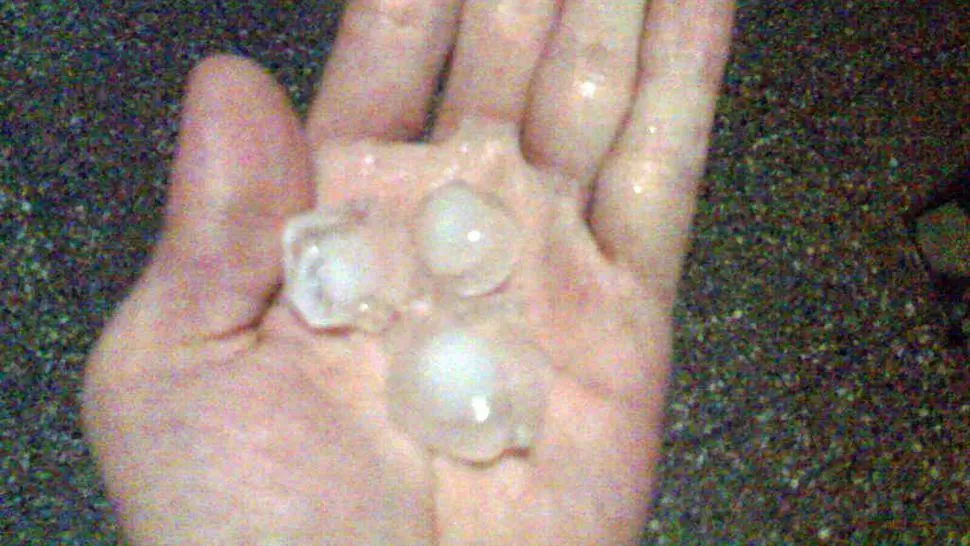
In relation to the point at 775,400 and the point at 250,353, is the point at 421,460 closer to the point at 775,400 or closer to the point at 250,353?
the point at 250,353

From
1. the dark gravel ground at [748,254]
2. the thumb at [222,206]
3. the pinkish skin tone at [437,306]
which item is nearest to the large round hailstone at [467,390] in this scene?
the pinkish skin tone at [437,306]

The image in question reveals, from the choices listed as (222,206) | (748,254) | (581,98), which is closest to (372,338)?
(222,206)

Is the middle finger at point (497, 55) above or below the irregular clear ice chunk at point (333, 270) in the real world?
above

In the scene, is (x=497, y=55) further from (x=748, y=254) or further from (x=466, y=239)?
(x=748, y=254)

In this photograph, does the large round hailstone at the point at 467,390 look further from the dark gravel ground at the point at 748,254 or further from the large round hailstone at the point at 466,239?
the dark gravel ground at the point at 748,254

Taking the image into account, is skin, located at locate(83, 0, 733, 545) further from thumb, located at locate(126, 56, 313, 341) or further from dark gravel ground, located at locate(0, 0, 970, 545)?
dark gravel ground, located at locate(0, 0, 970, 545)

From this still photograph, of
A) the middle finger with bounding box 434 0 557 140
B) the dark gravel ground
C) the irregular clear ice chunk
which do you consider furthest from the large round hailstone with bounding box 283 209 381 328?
the dark gravel ground

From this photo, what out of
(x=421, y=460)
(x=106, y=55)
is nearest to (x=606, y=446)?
(x=421, y=460)
